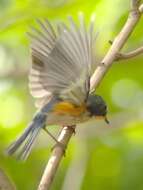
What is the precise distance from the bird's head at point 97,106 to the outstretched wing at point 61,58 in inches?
7.1

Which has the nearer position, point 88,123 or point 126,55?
point 126,55

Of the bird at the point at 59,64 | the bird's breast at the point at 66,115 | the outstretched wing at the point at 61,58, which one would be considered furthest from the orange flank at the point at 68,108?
the outstretched wing at the point at 61,58

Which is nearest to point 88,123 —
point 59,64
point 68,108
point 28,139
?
point 68,108

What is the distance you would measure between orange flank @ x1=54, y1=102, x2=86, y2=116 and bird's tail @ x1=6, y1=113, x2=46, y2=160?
0.17 ft

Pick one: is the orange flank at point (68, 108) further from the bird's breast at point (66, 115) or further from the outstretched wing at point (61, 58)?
the outstretched wing at point (61, 58)

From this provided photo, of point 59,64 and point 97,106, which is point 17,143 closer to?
point 59,64

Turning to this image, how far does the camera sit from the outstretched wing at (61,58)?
1998 millimetres

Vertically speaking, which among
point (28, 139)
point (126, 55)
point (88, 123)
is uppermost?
point (126, 55)

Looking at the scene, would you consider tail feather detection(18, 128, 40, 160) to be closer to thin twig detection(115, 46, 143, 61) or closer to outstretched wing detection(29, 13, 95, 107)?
outstretched wing detection(29, 13, 95, 107)

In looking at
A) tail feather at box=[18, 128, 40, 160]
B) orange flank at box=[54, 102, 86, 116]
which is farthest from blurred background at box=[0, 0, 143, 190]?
tail feather at box=[18, 128, 40, 160]

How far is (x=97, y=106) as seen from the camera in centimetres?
227

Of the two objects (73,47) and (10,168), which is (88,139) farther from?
(73,47)

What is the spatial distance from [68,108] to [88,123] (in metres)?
0.16

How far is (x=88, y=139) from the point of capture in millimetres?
2438
